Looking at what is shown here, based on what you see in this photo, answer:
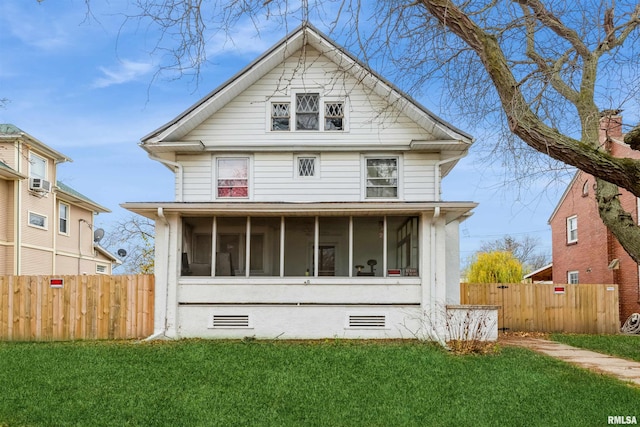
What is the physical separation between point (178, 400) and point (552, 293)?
1401 centimetres

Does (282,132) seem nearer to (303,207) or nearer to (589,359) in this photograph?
(303,207)

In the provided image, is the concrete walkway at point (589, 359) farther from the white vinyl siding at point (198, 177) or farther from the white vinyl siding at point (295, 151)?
the white vinyl siding at point (198, 177)

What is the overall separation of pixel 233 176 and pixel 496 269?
13732 mm

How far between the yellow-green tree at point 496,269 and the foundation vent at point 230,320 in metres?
13.5

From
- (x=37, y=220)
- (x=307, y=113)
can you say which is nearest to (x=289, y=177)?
(x=307, y=113)

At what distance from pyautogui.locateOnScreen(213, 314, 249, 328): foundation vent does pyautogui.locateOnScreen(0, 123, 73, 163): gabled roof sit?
37.6 feet

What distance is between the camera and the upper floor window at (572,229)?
2359 cm

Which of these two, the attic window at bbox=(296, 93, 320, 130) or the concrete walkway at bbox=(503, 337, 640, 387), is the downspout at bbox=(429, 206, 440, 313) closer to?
the concrete walkway at bbox=(503, 337, 640, 387)

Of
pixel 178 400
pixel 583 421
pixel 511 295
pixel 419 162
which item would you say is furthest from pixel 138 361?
pixel 511 295

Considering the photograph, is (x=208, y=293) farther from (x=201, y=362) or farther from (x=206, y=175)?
(x=201, y=362)

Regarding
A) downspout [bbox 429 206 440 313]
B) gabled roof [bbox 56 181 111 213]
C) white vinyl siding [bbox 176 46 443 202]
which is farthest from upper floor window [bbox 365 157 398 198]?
gabled roof [bbox 56 181 111 213]

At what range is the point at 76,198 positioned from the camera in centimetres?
2516

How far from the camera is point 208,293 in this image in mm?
13438

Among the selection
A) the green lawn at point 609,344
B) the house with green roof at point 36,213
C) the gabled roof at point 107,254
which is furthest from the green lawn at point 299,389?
the gabled roof at point 107,254
